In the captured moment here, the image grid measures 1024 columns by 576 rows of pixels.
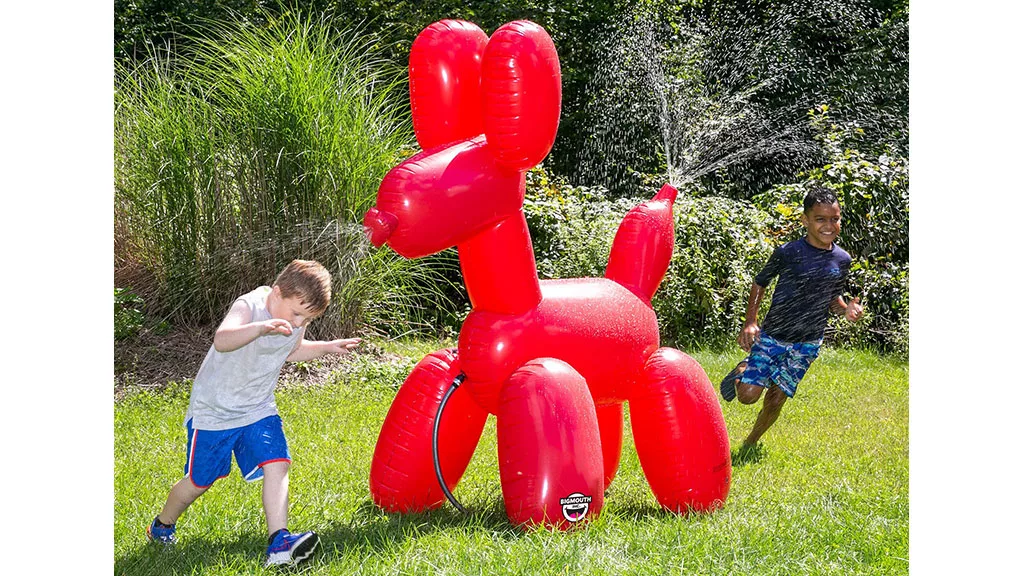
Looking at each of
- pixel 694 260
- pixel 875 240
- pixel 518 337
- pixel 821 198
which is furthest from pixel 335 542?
pixel 875 240

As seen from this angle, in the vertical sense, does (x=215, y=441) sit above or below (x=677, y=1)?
below

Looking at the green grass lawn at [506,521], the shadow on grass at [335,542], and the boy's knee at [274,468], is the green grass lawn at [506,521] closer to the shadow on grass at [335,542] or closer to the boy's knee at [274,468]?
the shadow on grass at [335,542]

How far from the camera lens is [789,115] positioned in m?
8.45

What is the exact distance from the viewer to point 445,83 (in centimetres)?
307

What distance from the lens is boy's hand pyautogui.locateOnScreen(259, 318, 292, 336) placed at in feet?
8.93

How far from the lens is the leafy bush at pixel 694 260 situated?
6.76 metres

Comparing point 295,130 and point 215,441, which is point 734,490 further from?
point 295,130

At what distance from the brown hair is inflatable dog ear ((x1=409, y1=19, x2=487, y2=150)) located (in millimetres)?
550

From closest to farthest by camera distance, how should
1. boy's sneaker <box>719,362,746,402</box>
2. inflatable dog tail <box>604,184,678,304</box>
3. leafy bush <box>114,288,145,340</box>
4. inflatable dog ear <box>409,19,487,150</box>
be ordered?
inflatable dog ear <box>409,19,487,150</box> < inflatable dog tail <box>604,184,678,304</box> < boy's sneaker <box>719,362,746,402</box> < leafy bush <box>114,288,145,340</box>

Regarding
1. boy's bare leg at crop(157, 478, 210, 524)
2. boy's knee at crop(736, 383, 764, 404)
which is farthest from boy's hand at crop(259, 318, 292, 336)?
boy's knee at crop(736, 383, 764, 404)

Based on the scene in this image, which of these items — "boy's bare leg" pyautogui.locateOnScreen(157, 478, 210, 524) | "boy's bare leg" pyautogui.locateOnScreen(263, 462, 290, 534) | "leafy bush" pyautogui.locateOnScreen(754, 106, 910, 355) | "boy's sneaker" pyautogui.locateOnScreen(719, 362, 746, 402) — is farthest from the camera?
"leafy bush" pyautogui.locateOnScreen(754, 106, 910, 355)

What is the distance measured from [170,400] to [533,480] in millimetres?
2906

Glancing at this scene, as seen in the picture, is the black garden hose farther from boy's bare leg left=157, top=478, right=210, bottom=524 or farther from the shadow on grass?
boy's bare leg left=157, top=478, right=210, bottom=524

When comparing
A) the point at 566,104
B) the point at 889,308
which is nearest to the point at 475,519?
the point at 889,308
